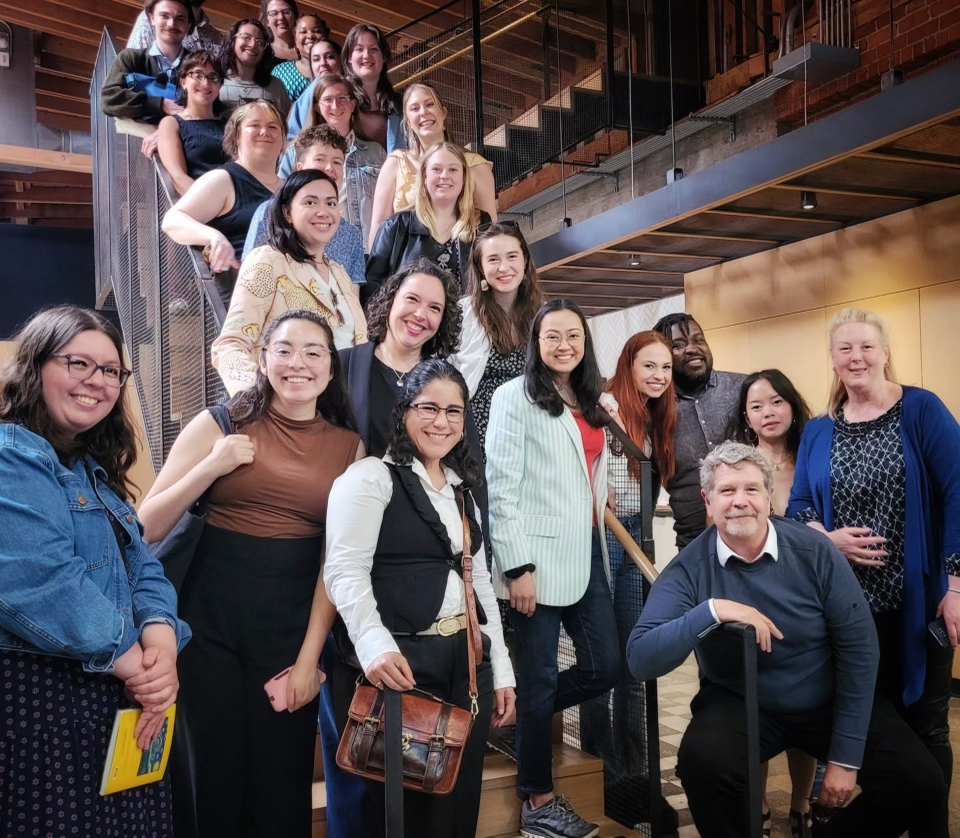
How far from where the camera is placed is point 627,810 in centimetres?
323

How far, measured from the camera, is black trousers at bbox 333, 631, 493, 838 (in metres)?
2.22

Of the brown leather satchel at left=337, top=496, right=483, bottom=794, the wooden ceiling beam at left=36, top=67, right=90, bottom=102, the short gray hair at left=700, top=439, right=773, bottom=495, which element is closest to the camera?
the brown leather satchel at left=337, top=496, right=483, bottom=794

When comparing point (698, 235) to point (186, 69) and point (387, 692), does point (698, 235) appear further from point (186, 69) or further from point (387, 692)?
point (387, 692)

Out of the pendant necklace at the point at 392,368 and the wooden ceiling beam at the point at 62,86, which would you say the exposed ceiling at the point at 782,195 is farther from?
the wooden ceiling beam at the point at 62,86

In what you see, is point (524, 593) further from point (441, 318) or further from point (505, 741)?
point (441, 318)

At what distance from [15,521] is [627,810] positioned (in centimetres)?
238

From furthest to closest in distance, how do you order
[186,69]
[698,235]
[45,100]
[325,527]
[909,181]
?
[45,100], [698,235], [909,181], [186,69], [325,527]

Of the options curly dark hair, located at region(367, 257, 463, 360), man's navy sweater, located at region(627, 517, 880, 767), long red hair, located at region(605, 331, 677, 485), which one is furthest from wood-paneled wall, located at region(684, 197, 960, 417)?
curly dark hair, located at region(367, 257, 463, 360)

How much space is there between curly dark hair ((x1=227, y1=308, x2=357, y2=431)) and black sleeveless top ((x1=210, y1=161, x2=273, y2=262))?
1052 mm

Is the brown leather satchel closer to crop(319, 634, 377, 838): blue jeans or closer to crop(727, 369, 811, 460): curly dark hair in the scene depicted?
crop(319, 634, 377, 838): blue jeans

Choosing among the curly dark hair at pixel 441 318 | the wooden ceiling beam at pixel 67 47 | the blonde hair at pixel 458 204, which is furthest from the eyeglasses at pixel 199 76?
the wooden ceiling beam at pixel 67 47

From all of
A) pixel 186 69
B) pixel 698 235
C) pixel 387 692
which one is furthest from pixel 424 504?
pixel 698 235

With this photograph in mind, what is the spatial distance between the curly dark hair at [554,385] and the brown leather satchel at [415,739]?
3.80 feet

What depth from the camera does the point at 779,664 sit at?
272 centimetres
